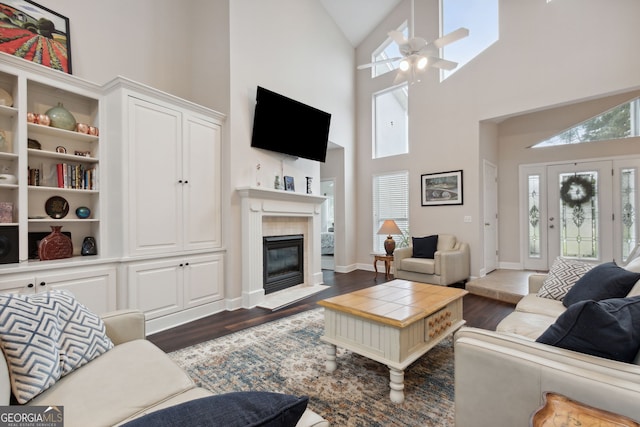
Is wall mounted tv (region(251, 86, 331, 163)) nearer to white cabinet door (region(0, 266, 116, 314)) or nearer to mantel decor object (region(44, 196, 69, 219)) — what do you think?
mantel decor object (region(44, 196, 69, 219))

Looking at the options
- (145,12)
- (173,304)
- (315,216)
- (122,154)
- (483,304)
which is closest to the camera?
(122,154)

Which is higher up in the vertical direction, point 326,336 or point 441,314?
point 441,314

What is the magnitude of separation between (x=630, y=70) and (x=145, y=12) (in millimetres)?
6009

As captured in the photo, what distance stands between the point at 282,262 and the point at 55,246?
104 inches

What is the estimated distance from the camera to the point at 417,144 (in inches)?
223

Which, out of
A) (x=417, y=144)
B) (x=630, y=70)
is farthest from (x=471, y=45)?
(x=630, y=70)

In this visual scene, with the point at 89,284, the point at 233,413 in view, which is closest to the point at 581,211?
the point at 233,413

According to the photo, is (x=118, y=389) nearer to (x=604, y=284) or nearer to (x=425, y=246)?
(x=604, y=284)

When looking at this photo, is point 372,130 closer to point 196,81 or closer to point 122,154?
point 196,81

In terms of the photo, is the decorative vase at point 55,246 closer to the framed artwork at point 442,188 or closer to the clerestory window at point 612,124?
the framed artwork at point 442,188

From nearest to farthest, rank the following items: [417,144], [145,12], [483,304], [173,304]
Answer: [173,304]
[145,12]
[483,304]
[417,144]

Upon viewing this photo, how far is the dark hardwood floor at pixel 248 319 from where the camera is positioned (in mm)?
2800

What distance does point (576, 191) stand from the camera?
17.0ft

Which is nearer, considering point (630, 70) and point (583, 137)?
point (630, 70)
